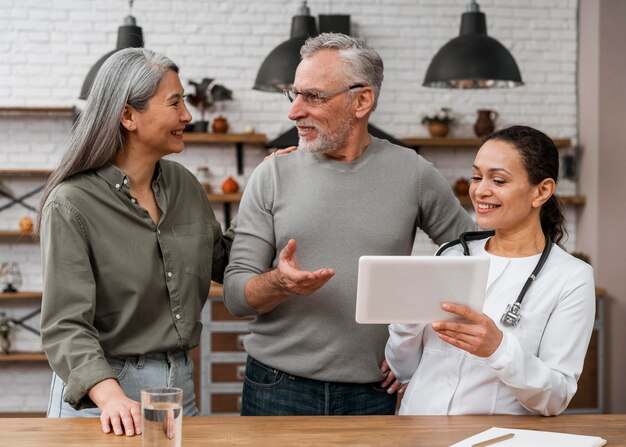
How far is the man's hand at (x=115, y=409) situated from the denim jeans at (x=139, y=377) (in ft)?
0.56

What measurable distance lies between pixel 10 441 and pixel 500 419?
105 cm

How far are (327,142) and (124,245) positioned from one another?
0.64m

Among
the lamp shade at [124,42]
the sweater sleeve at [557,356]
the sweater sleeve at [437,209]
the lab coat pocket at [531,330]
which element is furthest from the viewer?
the lamp shade at [124,42]

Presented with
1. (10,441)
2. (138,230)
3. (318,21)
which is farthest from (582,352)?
(318,21)

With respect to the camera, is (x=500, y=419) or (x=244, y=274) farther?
(x=244, y=274)

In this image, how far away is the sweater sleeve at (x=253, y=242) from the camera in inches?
94.9

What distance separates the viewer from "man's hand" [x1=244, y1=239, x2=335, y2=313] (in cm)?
206

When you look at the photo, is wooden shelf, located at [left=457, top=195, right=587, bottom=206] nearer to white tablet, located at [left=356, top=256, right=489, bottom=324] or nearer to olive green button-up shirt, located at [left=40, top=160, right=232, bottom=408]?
olive green button-up shirt, located at [left=40, top=160, right=232, bottom=408]

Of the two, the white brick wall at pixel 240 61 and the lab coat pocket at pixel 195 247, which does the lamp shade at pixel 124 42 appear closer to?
the white brick wall at pixel 240 61

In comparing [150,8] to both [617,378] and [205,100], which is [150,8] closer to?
[205,100]

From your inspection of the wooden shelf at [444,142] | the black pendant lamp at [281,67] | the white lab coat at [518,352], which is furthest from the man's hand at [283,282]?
the wooden shelf at [444,142]

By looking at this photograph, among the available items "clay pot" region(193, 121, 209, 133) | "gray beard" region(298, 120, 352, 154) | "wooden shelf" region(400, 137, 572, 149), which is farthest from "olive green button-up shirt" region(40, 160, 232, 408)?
"wooden shelf" region(400, 137, 572, 149)

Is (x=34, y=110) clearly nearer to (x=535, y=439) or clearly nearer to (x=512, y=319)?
(x=512, y=319)

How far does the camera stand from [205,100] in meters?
6.26
